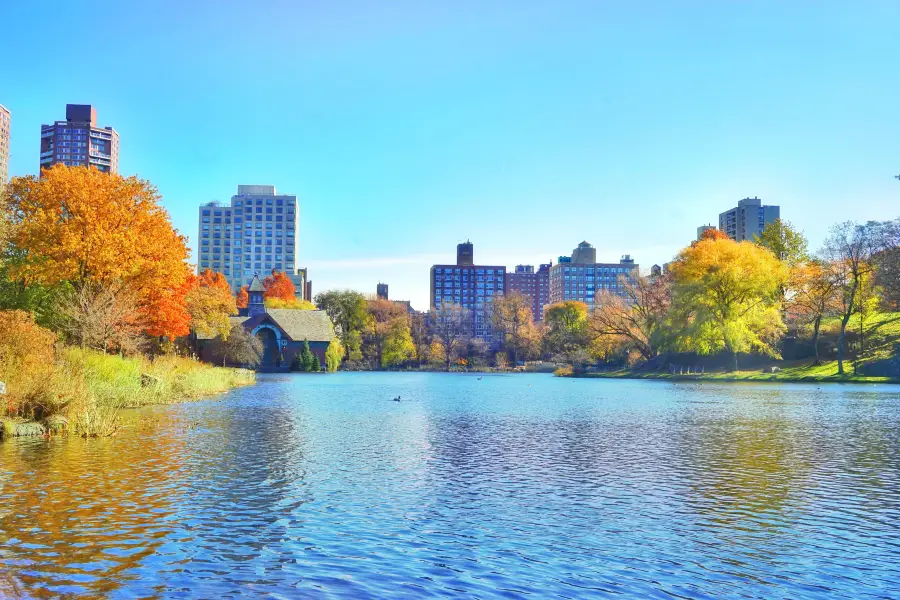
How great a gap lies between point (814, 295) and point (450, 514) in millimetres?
72759

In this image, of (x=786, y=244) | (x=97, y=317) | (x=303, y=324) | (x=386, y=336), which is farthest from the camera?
(x=386, y=336)

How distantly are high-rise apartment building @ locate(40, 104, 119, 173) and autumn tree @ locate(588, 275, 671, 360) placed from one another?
148 m

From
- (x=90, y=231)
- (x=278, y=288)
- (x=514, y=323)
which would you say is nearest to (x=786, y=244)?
(x=514, y=323)

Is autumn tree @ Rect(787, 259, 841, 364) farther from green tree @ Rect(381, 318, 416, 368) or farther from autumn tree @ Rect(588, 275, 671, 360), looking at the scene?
green tree @ Rect(381, 318, 416, 368)

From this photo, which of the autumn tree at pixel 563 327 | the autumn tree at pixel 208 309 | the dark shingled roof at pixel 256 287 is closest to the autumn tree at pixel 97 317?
the autumn tree at pixel 208 309

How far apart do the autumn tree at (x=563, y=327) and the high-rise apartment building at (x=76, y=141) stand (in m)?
127

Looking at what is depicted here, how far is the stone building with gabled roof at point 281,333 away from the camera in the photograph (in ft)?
349

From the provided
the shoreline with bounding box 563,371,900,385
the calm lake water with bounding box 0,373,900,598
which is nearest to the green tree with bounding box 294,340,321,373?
the shoreline with bounding box 563,371,900,385

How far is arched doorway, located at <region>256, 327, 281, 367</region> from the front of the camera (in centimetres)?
10684

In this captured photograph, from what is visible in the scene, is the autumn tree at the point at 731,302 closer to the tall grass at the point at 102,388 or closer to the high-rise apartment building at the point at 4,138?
the tall grass at the point at 102,388

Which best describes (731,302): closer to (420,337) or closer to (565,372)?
(565,372)

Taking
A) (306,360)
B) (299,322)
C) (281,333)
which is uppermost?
(299,322)

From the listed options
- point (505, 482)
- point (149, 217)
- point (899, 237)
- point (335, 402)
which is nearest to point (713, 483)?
point (505, 482)

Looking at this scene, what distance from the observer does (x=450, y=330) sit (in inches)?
5704
